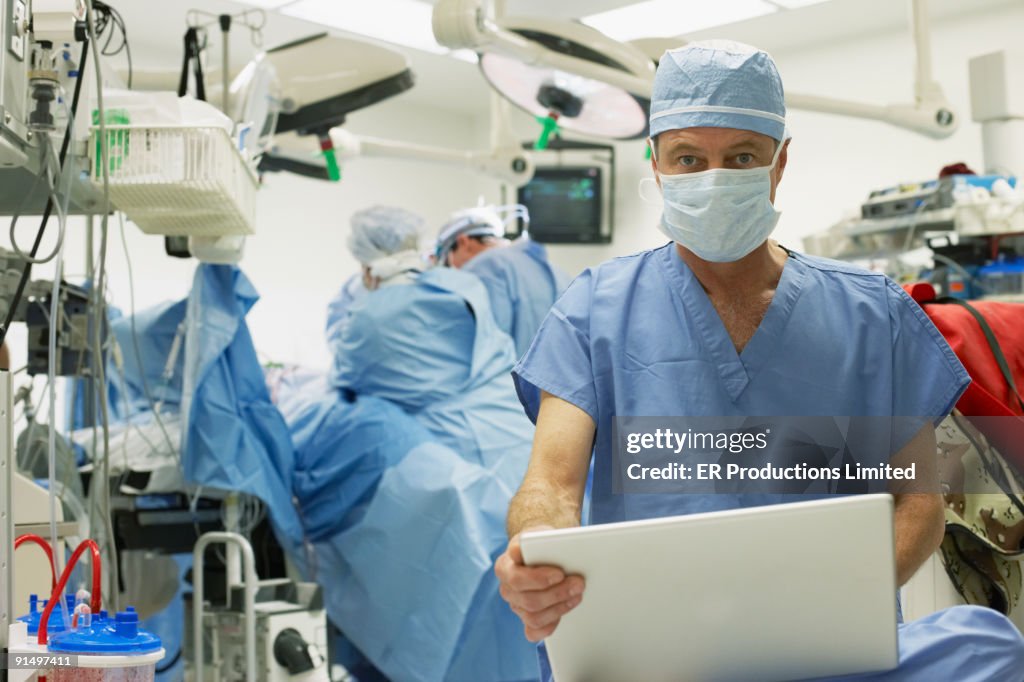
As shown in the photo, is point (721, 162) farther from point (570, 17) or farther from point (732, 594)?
point (570, 17)

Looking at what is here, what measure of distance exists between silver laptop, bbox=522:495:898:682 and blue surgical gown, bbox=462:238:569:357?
2.91 meters

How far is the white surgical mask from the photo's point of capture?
62.5 inches

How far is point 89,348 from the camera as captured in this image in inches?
96.0

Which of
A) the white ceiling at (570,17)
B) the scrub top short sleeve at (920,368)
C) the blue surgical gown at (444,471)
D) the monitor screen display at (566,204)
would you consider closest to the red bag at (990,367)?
the scrub top short sleeve at (920,368)

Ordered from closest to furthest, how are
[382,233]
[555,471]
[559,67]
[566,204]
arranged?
[555,471], [559,67], [382,233], [566,204]

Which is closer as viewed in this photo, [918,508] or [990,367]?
[918,508]

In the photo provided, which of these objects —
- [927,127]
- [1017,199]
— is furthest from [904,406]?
[927,127]

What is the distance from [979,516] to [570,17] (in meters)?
3.66

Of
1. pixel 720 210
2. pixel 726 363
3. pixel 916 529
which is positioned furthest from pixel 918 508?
pixel 720 210

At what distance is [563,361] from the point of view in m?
1.57

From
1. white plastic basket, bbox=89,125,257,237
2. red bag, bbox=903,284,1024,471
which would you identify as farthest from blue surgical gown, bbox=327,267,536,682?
red bag, bbox=903,284,1024,471

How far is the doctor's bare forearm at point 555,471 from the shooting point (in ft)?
4.55

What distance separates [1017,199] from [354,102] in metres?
2.14

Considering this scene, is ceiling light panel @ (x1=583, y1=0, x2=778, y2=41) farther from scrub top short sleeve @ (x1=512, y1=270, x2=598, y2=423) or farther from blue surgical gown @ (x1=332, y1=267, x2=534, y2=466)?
scrub top short sleeve @ (x1=512, y1=270, x2=598, y2=423)
